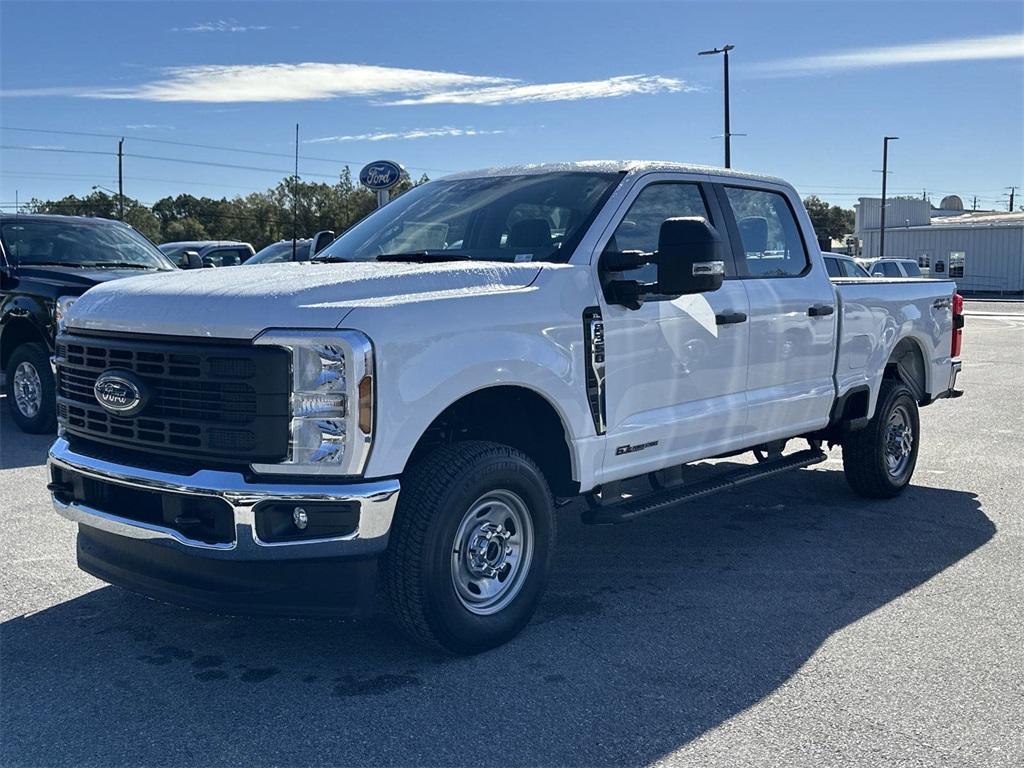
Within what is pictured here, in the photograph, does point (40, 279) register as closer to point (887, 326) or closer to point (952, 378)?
point (887, 326)

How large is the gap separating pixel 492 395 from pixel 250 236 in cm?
7993

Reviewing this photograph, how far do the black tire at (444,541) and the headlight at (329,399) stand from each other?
35 cm

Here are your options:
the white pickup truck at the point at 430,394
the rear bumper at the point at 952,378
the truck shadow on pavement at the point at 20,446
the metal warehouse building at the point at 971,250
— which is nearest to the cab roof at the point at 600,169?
the white pickup truck at the point at 430,394

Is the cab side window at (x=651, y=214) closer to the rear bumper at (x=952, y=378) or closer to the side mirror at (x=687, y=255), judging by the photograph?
the side mirror at (x=687, y=255)

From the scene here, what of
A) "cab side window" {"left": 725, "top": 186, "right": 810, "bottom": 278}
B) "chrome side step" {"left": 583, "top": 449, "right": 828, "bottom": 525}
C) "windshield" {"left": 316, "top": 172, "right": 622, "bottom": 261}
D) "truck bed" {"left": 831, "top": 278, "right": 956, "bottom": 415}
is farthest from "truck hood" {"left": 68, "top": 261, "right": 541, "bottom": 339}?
"truck bed" {"left": 831, "top": 278, "right": 956, "bottom": 415}

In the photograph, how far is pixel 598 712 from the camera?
3.81 metres

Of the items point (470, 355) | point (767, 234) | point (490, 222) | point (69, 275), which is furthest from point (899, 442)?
point (69, 275)

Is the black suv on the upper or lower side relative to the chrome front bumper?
upper

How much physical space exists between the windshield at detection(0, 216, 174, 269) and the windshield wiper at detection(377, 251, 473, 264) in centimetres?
611

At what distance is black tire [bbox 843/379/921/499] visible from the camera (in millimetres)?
7180

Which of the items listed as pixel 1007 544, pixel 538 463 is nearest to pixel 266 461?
pixel 538 463

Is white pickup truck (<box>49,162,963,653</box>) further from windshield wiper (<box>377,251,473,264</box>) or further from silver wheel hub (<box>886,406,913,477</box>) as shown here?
silver wheel hub (<box>886,406,913,477</box>)

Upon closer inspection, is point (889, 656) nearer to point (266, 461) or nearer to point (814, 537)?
point (814, 537)

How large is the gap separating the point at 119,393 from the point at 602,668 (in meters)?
2.17
